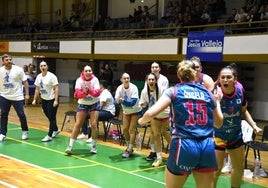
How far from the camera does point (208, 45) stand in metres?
10.8

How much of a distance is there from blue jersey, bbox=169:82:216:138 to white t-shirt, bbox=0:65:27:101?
569cm

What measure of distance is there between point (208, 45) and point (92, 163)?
5.27 meters

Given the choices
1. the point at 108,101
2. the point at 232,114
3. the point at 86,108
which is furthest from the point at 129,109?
the point at 232,114


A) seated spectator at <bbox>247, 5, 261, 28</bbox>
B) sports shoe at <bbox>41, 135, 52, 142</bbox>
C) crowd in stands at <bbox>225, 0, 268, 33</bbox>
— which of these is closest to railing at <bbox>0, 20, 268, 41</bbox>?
crowd in stands at <bbox>225, 0, 268, 33</bbox>

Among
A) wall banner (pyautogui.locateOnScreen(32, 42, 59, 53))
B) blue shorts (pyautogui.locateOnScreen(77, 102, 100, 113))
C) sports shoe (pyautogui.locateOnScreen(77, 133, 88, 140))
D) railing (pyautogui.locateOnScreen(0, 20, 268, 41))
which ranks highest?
railing (pyautogui.locateOnScreen(0, 20, 268, 41))

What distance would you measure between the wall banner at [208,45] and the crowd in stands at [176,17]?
2500 millimetres

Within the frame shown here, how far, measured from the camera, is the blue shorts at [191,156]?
3.34 metres

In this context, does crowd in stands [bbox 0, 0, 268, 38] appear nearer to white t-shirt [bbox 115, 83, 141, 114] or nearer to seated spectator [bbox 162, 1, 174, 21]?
seated spectator [bbox 162, 1, 174, 21]

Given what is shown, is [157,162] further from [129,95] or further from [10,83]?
[10,83]

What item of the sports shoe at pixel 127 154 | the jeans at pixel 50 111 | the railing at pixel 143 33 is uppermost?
the railing at pixel 143 33

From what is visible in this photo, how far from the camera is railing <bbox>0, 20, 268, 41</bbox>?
12.8m

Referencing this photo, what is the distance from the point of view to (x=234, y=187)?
16.1ft

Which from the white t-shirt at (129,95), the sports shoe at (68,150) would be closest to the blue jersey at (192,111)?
the white t-shirt at (129,95)

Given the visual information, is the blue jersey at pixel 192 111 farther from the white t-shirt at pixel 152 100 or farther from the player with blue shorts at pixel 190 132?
the white t-shirt at pixel 152 100
